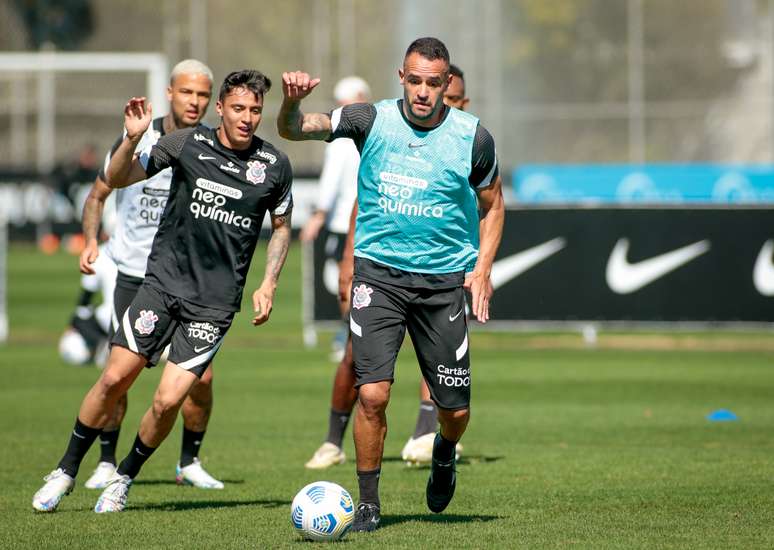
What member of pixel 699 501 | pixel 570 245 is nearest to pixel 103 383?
pixel 699 501

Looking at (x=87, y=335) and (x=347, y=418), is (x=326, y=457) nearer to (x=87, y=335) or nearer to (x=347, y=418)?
(x=347, y=418)

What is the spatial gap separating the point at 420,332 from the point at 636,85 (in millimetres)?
32308

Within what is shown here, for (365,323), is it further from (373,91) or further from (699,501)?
(373,91)

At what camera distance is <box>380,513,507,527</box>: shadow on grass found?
299 inches

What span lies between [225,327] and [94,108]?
109 feet

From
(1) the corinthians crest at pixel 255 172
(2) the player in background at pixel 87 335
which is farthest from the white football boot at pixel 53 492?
(2) the player in background at pixel 87 335

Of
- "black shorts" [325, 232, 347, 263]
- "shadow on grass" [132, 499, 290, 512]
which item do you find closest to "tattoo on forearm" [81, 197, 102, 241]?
"shadow on grass" [132, 499, 290, 512]

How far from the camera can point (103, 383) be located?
781cm

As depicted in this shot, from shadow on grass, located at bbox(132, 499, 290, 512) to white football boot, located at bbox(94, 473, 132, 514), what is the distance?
0.12 meters

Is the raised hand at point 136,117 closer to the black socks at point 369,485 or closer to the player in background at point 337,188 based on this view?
the black socks at point 369,485

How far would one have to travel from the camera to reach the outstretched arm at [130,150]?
7555 mm

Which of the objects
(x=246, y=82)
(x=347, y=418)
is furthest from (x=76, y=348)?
(x=246, y=82)

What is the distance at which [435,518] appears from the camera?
7.69 meters

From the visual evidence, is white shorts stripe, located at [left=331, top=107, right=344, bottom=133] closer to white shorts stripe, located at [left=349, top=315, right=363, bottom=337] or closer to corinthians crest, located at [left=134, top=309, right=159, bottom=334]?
white shorts stripe, located at [left=349, top=315, right=363, bottom=337]
